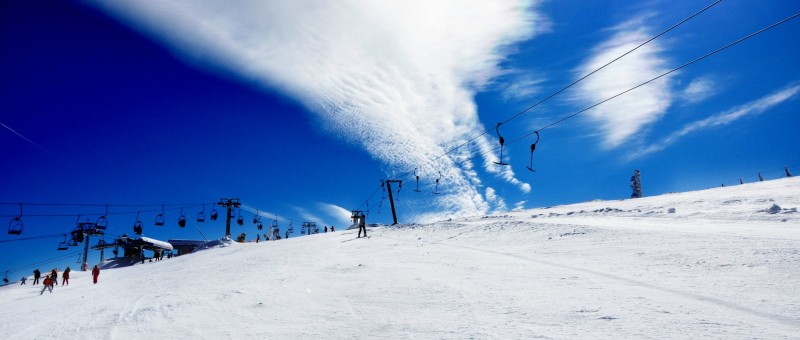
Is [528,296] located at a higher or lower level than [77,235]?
lower

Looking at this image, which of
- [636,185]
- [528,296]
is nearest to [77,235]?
[528,296]

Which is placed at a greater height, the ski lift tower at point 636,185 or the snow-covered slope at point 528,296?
the ski lift tower at point 636,185

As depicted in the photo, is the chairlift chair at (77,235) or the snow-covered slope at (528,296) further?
the chairlift chair at (77,235)

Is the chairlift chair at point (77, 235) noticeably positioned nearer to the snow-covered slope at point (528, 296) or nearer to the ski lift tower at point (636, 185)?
the snow-covered slope at point (528, 296)

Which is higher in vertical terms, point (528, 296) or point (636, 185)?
point (636, 185)

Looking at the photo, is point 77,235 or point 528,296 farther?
point 77,235

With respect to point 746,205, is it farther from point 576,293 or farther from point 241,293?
point 241,293

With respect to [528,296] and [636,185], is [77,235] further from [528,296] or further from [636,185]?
[636,185]

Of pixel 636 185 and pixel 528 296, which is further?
pixel 636 185

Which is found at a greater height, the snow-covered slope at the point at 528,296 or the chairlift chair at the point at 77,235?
the chairlift chair at the point at 77,235

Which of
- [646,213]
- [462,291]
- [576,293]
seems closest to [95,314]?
[462,291]

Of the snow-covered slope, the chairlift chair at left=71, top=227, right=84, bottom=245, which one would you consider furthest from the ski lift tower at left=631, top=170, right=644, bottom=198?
the chairlift chair at left=71, top=227, right=84, bottom=245

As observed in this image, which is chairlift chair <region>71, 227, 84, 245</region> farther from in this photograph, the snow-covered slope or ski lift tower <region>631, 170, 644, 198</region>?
ski lift tower <region>631, 170, 644, 198</region>

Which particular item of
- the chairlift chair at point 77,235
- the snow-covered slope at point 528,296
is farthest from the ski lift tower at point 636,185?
the chairlift chair at point 77,235
